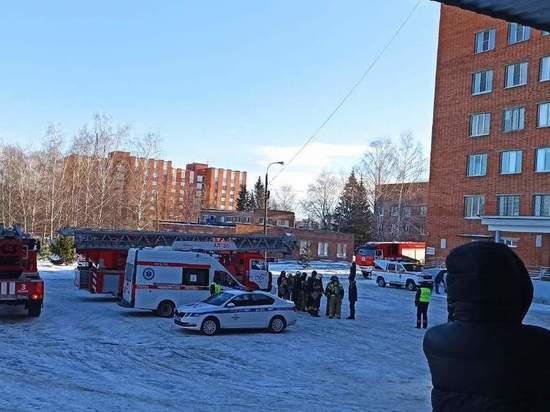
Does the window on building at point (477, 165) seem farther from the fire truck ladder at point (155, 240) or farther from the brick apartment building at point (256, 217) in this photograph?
the brick apartment building at point (256, 217)

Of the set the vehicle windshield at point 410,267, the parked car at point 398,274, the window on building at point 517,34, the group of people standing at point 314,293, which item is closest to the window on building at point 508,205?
the parked car at point 398,274

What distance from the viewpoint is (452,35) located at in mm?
50500

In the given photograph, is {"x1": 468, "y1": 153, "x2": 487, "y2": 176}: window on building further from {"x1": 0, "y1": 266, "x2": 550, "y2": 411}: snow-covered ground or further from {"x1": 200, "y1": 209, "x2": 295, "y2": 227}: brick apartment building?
{"x1": 200, "y1": 209, "x2": 295, "y2": 227}: brick apartment building

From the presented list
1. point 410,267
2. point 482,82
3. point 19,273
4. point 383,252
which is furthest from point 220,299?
point 383,252

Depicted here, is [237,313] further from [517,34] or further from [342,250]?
[342,250]

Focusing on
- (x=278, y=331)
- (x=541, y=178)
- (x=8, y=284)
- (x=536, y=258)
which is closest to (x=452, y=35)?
(x=541, y=178)

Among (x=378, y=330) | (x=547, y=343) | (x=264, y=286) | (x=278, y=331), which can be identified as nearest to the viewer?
(x=547, y=343)

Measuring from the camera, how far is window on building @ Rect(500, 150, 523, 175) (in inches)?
1743

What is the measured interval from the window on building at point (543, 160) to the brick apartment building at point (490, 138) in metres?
0.07

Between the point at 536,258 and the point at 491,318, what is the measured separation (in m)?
43.1

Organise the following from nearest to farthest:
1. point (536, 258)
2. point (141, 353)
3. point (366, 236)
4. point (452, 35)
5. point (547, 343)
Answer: point (547, 343), point (141, 353), point (536, 258), point (452, 35), point (366, 236)

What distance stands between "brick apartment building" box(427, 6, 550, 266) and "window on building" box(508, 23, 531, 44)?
0.07 m

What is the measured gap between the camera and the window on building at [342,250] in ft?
246

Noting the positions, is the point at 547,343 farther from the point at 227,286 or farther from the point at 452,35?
the point at 452,35
